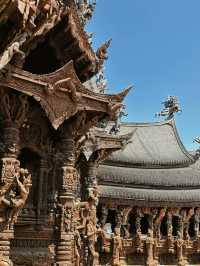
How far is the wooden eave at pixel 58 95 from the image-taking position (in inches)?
400

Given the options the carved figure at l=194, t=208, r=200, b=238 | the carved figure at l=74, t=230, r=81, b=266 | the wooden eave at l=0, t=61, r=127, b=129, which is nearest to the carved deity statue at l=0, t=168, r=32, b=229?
the wooden eave at l=0, t=61, r=127, b=129

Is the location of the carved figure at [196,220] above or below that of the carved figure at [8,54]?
below

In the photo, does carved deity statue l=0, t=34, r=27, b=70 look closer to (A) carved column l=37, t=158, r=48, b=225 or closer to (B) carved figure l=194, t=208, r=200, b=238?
(A) carved column l=37, t=158, r=48, b=225

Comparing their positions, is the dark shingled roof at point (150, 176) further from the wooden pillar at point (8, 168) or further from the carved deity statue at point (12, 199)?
the carved deity statue at point (12, 199)

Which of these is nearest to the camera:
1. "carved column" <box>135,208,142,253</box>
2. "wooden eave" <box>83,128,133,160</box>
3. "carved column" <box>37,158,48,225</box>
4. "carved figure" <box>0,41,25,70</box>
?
"carved figure" <box>0,41,25,70</box>

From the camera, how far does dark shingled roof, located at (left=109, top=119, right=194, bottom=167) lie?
31172 mm

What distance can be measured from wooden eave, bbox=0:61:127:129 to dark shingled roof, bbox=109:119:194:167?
1697cm

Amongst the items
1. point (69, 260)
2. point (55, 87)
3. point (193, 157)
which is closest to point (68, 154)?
point (55, 87)

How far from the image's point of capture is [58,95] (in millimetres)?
11375

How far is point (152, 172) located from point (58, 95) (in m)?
20.5

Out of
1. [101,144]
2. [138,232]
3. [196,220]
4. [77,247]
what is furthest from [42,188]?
[196,220]

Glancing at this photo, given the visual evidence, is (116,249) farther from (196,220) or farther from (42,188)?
(42,188)

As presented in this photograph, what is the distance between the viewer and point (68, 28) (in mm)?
12961

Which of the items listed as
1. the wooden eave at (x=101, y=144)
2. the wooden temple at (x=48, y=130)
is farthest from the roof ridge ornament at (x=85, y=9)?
the wooden eave at (x=101, y=144)
